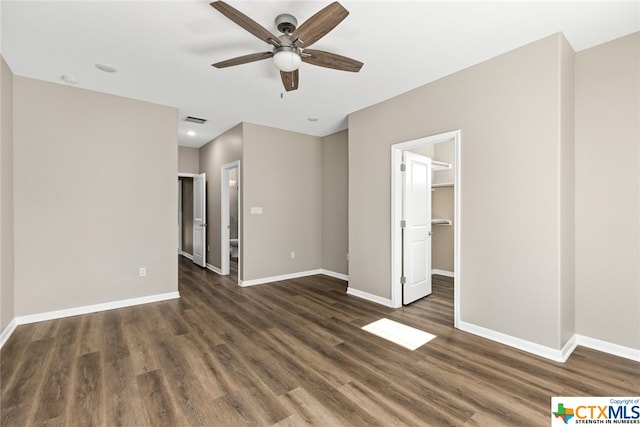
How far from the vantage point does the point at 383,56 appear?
278cm

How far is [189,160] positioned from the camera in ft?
22.0

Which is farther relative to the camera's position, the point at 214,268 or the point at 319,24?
the point at 214,268

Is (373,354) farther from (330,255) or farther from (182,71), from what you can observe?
(182,71)

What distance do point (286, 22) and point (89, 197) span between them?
328 centimetres

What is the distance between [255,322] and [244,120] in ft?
10.6

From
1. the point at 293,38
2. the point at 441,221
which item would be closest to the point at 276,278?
the point at 441,221

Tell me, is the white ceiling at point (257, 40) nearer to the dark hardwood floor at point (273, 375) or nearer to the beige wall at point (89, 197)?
the beige wall at point (89, 197)

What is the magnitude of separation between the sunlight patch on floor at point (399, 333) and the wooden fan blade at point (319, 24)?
276 centimetres

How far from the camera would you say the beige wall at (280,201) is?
491 centimetres

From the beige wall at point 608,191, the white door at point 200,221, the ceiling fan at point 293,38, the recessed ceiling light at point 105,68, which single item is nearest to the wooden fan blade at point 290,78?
the ceiling fan at point 293,38

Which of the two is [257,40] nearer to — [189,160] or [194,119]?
[194,119]

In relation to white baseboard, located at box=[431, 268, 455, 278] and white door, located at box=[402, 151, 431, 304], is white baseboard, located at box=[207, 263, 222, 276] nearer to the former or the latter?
white door, located at box=[402, 151, 431, 304]

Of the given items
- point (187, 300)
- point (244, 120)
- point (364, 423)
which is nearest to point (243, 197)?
point (244, 120)

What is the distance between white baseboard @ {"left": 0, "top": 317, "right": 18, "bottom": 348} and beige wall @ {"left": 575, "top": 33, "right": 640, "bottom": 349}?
5.53 meters
